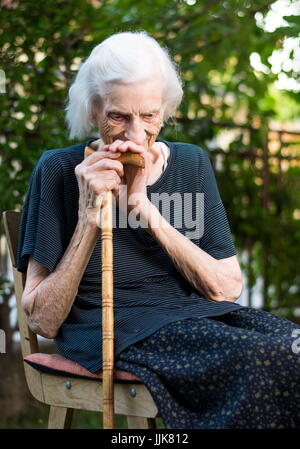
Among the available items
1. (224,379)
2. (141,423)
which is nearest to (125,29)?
(141,423)

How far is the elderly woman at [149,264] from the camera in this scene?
7.09 feet

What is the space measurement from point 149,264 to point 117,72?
26.1 inches

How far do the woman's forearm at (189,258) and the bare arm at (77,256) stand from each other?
0.18m

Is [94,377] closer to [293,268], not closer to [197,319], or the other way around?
[197,319]

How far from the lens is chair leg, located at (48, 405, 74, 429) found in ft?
8.95

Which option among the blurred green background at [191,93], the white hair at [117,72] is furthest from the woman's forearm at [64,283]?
the blurred green background at [191,93]

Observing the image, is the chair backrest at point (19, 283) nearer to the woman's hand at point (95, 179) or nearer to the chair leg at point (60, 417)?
the chair leg at point (60, 417)

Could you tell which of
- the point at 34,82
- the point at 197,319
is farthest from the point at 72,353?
the point at 34,82

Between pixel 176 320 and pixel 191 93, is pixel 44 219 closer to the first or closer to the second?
pixel 176 320

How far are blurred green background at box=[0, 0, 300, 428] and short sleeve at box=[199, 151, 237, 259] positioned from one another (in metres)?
0.46

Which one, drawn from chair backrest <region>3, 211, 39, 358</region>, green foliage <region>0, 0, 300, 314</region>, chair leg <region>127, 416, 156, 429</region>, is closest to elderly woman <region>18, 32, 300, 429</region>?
chair backrest <region>3, 211, 39, 358</region>

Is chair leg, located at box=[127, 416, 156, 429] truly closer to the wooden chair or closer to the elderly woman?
the wooden chair

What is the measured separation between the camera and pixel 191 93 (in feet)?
17.3

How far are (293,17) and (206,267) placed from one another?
2.04 m
